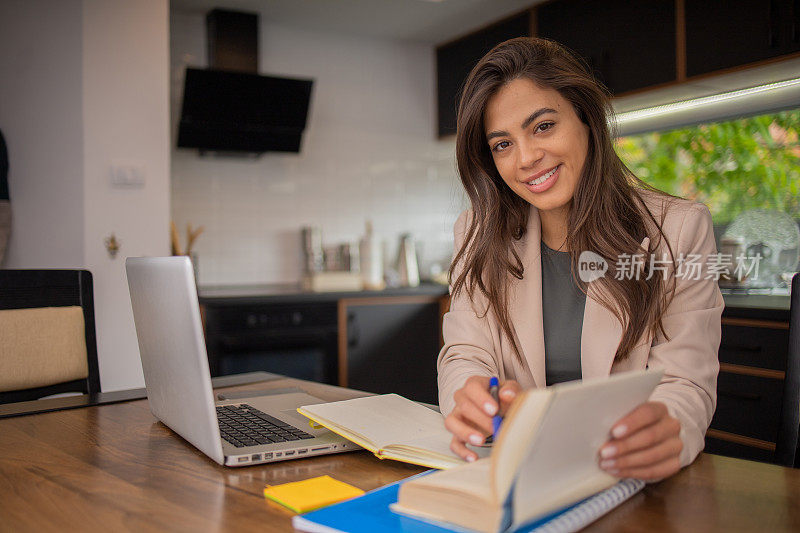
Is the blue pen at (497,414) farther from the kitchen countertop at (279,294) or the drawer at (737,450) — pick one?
the kitchen countertop at (279,294)

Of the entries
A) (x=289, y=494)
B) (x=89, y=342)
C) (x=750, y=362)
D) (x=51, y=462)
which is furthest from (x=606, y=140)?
(x=750, y=362)

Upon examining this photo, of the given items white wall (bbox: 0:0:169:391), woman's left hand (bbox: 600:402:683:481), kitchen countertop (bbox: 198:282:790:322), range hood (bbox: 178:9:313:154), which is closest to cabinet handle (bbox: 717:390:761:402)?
kitchen countertop (bbox: 198:282:790:322)

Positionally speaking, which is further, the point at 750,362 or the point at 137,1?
the point at 137,1

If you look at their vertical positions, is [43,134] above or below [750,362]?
above

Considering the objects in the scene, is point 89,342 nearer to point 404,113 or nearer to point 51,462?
point 51,462

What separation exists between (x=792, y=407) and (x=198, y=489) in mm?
957

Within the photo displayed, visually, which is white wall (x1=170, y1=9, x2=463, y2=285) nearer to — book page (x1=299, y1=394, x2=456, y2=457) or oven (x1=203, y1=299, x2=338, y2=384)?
oven (x1=203, y1=299, x2=338, y2=384)

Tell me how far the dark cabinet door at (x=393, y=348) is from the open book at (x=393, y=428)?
2.49 m

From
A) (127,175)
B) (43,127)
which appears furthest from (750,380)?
(43,127)

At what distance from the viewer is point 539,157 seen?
4.46 ft

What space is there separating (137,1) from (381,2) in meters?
1.33

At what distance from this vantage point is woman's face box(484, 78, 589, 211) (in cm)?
136

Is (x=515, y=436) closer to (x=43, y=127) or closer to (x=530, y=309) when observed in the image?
(x=530, y=309)

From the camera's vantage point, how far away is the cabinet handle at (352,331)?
371 cm
